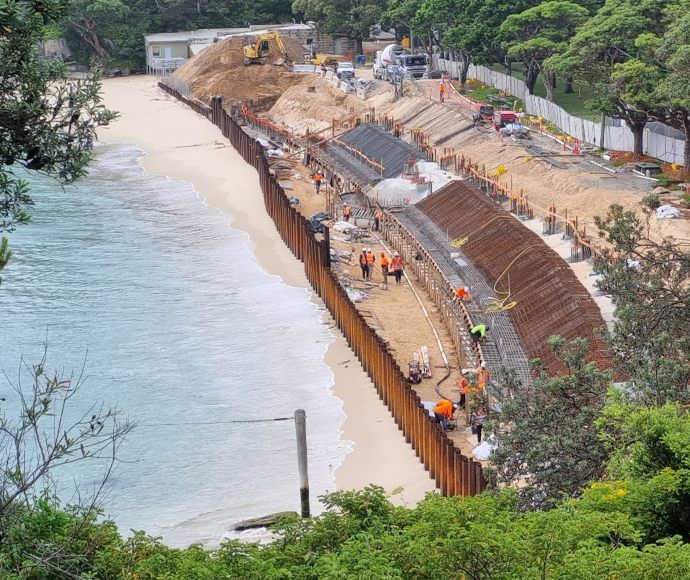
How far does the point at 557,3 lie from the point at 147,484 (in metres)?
51.6

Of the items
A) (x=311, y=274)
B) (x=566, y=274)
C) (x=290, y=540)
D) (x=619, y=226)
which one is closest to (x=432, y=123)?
(x=311, y=274)

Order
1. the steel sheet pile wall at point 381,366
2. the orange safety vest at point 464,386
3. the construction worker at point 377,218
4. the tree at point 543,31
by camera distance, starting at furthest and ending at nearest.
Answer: the tree at point 543,31
the construction worker at point 377,218
the orange safety vest at point 464,386
the steel sheet pile wall at point 381,366

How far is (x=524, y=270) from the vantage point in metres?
43.3

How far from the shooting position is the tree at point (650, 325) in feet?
69.4

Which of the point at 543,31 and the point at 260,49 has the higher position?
the point at 543,31

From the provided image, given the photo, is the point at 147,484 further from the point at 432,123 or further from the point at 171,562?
the point at 432,123

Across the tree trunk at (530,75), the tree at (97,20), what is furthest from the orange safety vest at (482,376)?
the tree at (97,20)

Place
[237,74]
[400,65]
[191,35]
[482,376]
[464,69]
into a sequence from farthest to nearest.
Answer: [191,35] < [237,74] < [400,65] < [464,69] < [482,376]

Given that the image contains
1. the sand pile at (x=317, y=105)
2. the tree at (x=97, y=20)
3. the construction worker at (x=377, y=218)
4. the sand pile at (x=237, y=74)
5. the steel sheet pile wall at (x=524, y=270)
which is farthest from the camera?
the tree at (x=97, y=20)

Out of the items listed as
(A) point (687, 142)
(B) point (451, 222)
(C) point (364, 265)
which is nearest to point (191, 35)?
(B) point (451, 222)

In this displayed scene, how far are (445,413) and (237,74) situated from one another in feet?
265

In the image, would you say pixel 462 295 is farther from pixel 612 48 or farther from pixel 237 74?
pixel 237 74

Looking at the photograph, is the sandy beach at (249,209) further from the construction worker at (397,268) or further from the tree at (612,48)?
the tree at (612,48)

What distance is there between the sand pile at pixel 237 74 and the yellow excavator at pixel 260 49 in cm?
38
